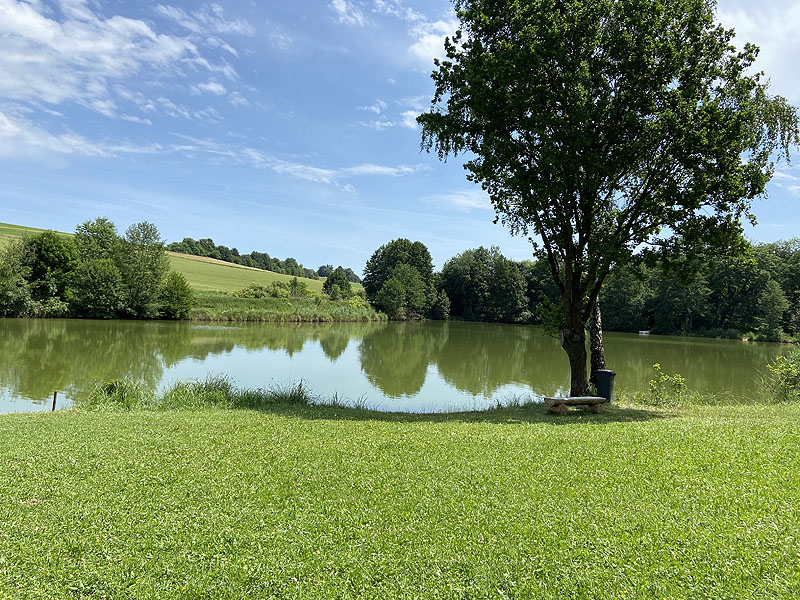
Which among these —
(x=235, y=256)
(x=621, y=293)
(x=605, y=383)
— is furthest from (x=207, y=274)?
(x=605, y=383)

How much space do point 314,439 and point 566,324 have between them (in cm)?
791

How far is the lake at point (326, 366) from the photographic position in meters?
14.6

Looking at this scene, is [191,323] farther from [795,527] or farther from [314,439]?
[795,527]

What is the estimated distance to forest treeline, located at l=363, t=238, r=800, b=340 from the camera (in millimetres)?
53750

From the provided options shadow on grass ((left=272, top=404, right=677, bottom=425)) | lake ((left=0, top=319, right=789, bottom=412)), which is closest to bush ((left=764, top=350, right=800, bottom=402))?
lake ((left=0, top=319, right=789, bottom=412))

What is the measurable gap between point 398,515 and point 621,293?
216 feet

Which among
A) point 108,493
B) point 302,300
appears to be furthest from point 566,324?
point 302,300

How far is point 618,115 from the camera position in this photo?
34.0ft

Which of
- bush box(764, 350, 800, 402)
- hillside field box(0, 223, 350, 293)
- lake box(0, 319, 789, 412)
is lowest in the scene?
lake box(0, 319, 789, 412)

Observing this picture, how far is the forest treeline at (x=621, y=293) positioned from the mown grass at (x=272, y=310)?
29.9 feet

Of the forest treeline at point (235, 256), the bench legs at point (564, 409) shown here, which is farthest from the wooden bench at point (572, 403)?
the forest treeline at point (235, 256)

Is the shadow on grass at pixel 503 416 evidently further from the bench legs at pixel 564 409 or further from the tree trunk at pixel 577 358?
the tree trunk at pixel 577 358

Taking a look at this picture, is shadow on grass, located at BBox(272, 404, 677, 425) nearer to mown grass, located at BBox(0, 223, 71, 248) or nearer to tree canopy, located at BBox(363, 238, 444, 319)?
tree canopy, located at BBox(363, 238, 444, 319)

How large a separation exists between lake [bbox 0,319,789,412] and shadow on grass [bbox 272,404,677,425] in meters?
2.62
